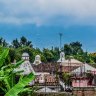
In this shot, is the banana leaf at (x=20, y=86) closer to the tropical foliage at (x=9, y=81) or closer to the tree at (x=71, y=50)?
the tropical foliage at (x=9, y=81)

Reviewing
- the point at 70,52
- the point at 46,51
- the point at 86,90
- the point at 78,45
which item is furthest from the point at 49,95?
the point at 78,45

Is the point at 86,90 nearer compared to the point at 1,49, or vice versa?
the point at 1,49

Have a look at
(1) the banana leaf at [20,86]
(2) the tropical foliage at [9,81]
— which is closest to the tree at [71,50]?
(2) the tropical foliage at [9,81]

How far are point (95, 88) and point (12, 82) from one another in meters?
10.9

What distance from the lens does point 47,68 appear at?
164 ft

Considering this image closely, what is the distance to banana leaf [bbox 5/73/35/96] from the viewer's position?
23.6ft

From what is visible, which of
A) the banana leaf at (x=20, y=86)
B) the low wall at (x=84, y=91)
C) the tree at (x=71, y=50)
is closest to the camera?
the banana leaf at (x=20, y=86)

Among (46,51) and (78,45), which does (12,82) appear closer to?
(46,51)

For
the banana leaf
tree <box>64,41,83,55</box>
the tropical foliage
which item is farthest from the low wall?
tree <box>64,41,83,55</box>

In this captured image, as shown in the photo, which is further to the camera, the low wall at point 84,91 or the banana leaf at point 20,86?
the low wall at point 84,91

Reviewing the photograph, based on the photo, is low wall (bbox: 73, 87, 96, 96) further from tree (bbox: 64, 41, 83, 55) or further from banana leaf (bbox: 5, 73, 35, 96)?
tree (bbox: 64, 41, 83, 55)

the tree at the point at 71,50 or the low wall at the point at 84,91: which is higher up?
the tree at the point at 71,50

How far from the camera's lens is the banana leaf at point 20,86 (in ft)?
23.6

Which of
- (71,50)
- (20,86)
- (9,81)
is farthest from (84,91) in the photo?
(71,50)
